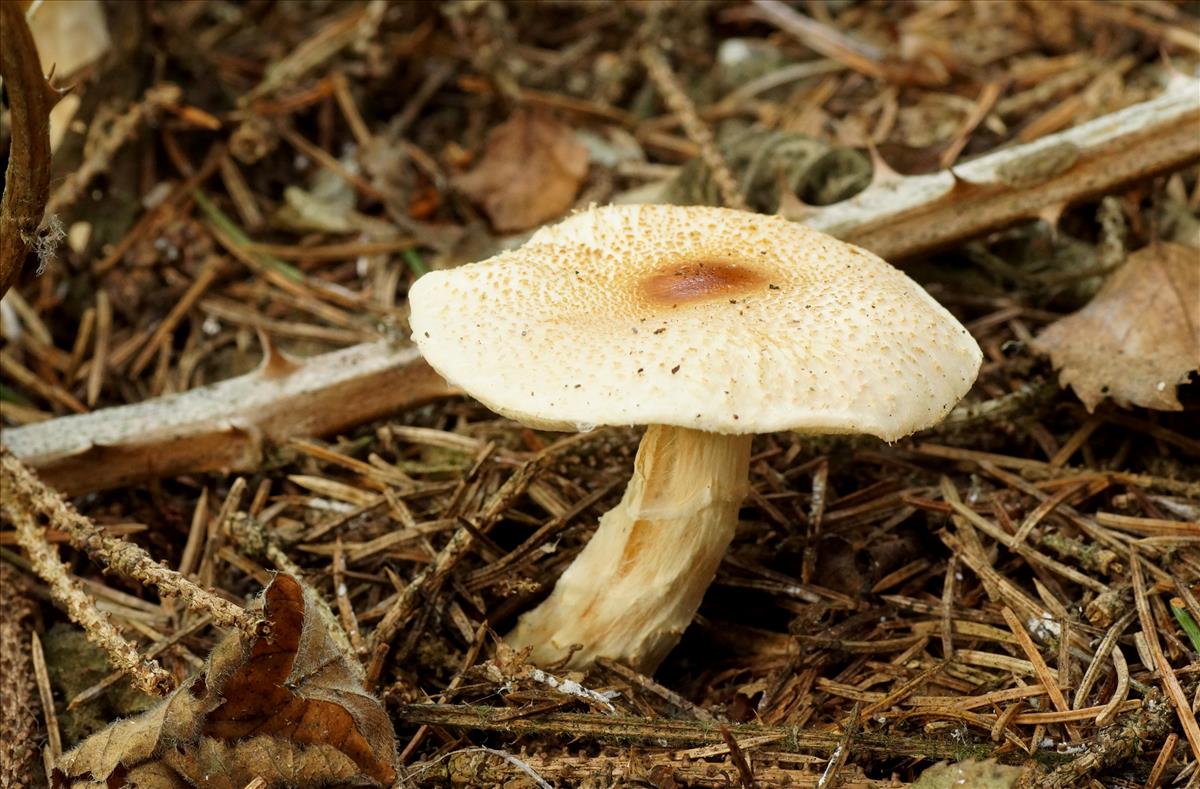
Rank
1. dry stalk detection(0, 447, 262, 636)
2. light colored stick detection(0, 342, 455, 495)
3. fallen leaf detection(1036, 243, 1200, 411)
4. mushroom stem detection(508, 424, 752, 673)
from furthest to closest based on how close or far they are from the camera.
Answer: light colored stick detection(0, 342, 455, 495) < fallen leaf detection(1036, 243, 1200, 411) < mushroom stem detection(508, 424, 752, 673) < dry stalk detection(0, 447, 262, 636)

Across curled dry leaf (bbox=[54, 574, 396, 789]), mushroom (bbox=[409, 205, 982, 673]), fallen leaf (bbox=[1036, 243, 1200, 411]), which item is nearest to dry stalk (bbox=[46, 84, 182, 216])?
mushroom (bbox=[409, 205, 982, 673])

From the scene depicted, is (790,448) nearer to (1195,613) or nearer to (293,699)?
(1195,613)

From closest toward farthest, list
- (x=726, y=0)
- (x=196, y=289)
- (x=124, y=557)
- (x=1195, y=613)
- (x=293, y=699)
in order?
(x=293, y=699), (x=124, y=557), (x=1195, y=613), (x=196, y=289), (x=726, y=0)

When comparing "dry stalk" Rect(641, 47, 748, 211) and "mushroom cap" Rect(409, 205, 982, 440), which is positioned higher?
"mushroom cap" Rect(409, 205, 982, 440)

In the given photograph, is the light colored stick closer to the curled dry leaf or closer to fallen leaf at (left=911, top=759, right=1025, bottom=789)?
the curled dry leaf

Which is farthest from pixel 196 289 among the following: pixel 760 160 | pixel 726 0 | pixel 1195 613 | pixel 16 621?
pixel 1195 613

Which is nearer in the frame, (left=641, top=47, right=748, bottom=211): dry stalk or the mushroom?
the mushroom

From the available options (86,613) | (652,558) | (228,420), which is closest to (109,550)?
(86,613)
